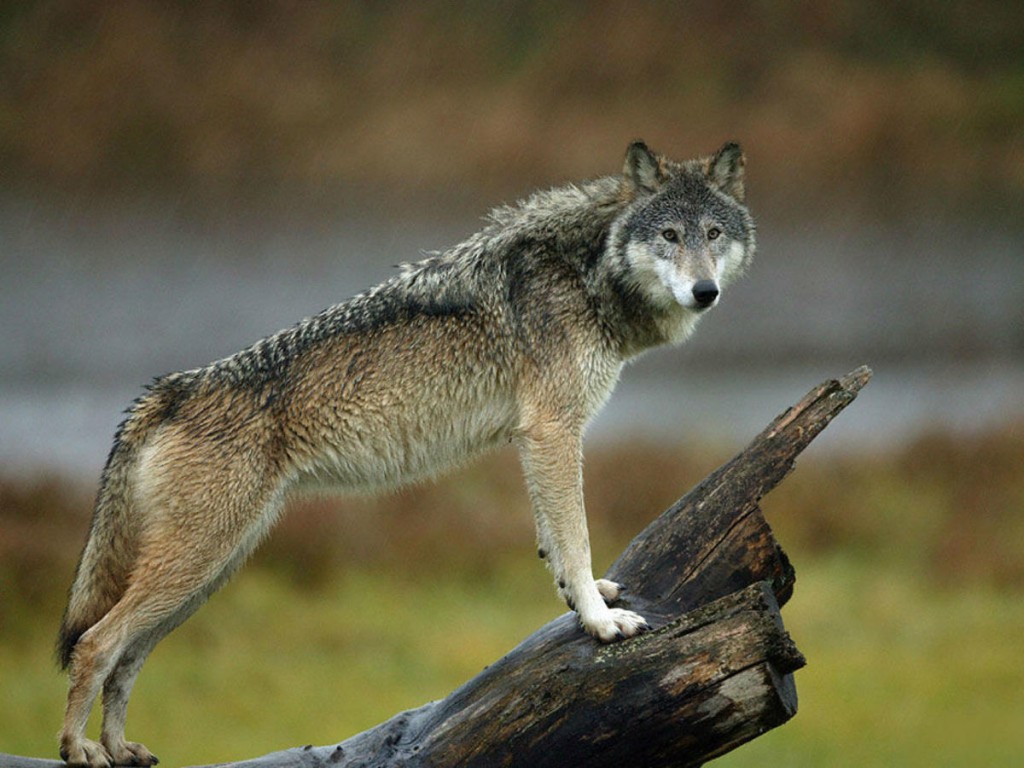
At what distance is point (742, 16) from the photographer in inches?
392

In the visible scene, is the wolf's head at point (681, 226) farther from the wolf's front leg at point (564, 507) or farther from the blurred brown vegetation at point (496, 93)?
the blurred brown vegetation at point (496, 93)

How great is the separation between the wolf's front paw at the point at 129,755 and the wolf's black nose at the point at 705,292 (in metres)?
2.27

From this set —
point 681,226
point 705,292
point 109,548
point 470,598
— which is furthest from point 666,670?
point 470,598

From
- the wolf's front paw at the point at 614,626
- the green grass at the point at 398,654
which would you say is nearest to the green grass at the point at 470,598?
the green grass at the point at 398,654

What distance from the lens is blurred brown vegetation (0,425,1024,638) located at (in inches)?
303

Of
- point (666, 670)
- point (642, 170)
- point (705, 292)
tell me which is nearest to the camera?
point (666, 670)

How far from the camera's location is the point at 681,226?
4066mm

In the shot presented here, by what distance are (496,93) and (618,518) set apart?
3.67 metres

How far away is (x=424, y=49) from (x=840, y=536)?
5.03 m

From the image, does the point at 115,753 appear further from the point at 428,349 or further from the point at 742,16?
the point at 742,16

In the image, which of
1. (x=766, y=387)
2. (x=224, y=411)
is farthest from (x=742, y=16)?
(x=224, y=411)

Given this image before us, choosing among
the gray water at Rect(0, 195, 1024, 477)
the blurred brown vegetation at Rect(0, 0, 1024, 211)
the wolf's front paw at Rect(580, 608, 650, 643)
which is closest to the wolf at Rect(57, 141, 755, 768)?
the wolf's front paw at Rect(580, 608, 650, 643)

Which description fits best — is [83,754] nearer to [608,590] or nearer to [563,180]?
[608,590]

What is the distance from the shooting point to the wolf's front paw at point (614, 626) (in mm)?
3646
